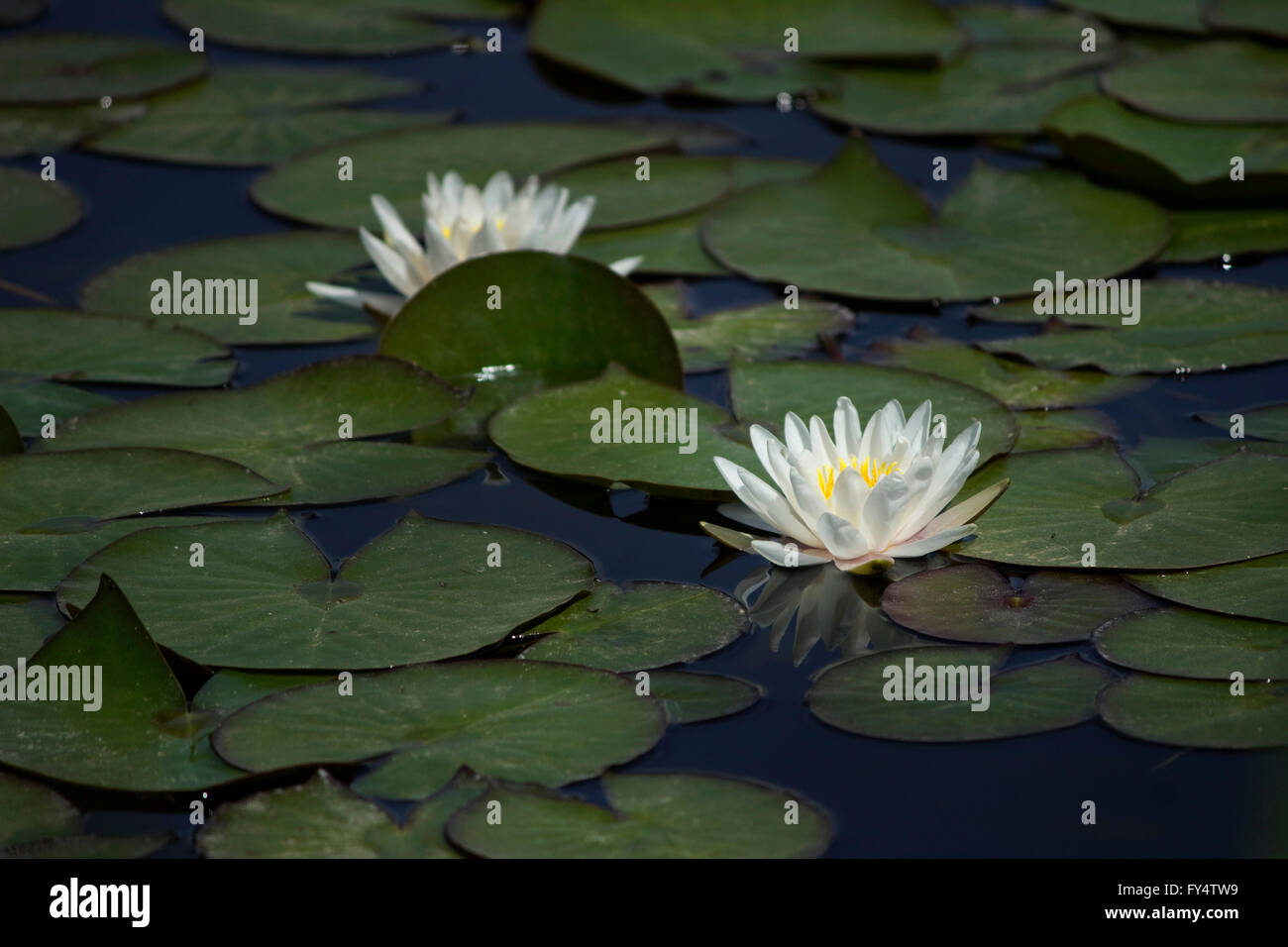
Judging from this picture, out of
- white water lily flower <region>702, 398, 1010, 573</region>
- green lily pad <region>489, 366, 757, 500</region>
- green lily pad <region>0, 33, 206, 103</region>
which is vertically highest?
green lily pad <region>0, 33, 206, 103</region>

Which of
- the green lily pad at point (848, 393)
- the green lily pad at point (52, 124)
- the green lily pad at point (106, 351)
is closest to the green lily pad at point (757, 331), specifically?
the green lily pad at point (848, 393)

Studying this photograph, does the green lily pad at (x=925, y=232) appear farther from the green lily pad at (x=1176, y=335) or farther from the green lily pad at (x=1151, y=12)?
the green lily pad at (x=1151, y=12)

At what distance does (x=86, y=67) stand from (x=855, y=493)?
14.2 feet

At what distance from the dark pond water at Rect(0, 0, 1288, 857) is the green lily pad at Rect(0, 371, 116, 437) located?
4.2 inches

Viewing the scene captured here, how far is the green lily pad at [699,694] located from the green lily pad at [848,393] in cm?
99

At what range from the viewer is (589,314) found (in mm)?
3941

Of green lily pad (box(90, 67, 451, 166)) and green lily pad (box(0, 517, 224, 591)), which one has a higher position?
green lily pad (box(90, 67, 451, 166))

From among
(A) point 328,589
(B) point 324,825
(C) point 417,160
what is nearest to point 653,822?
(B) point 324,825

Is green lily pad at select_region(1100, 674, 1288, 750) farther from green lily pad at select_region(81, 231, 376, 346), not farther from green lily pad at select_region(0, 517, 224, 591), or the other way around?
green lily pad at select_region(81, 231, 376, 346)

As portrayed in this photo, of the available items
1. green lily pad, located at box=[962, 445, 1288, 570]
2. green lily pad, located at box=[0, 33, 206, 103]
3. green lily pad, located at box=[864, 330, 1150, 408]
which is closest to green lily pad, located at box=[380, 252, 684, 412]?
green lily pad, located at box=[864, 330, 1150, 408]

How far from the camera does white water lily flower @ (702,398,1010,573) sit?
3025 mm

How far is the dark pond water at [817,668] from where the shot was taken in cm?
248
